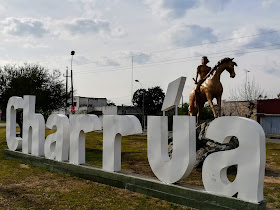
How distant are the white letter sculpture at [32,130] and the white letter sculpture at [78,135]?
1.72 m

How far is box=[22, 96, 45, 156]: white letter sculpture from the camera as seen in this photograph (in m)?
9.68

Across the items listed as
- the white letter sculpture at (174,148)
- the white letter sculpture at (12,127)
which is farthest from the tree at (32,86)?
the white letter sculpture at (174,148)

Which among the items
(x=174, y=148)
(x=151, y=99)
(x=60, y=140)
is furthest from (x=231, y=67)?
(x=151, y=99)

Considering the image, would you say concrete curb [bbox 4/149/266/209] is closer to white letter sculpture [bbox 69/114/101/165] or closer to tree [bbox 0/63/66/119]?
white letter sculpture [bbox 69/114/101/165]

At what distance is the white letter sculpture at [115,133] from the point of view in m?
6.94

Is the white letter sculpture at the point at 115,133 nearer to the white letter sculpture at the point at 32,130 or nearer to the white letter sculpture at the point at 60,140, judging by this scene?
the white letter sculpture at the point at 60,140

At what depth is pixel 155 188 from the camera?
20.7ft

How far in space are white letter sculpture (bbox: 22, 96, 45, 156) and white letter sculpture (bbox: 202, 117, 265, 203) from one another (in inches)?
246

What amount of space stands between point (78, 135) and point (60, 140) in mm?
952

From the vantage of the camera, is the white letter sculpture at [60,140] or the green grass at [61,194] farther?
the white letter sculpture at [60,140]

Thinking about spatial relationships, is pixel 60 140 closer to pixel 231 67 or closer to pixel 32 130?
pixel 32 130

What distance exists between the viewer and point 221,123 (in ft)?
18.0

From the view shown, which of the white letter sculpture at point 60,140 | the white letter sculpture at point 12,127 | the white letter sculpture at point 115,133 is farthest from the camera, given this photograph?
the white letter sculpture at point 12,127

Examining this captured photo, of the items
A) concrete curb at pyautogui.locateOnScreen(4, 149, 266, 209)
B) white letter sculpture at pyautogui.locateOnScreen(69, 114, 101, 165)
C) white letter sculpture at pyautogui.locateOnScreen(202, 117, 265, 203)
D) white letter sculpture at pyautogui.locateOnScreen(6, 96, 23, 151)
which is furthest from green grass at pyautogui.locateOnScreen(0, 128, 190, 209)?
white letter sculpture at pyautogui.locateOnScreen(6, 96, 23, 151)
